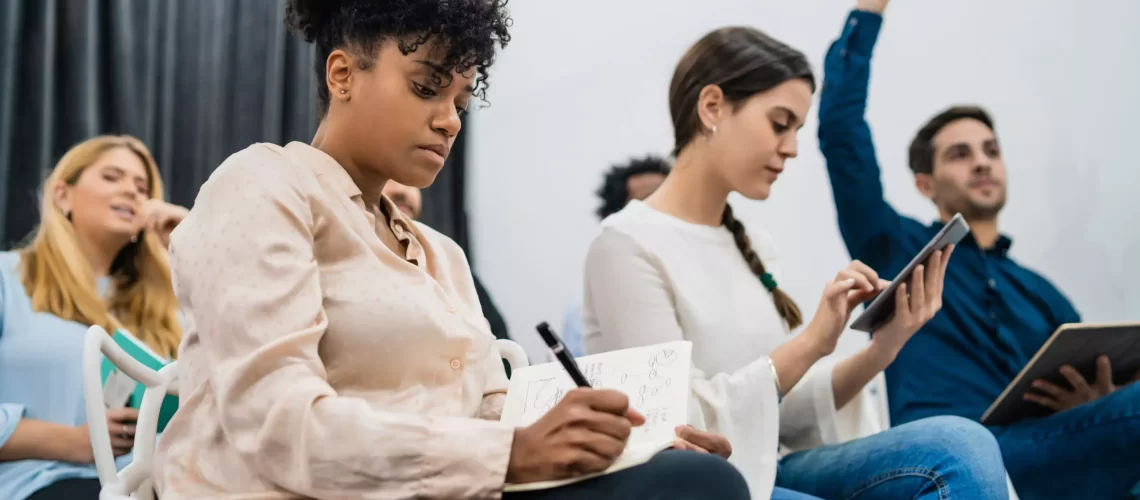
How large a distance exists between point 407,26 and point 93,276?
1.15 metres

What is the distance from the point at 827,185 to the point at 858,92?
3.07 feet

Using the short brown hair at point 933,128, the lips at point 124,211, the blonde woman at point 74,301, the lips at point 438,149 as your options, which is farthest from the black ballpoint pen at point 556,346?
the short brown hair at point 933,128

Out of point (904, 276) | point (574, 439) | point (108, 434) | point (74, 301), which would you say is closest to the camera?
point (574, 439)

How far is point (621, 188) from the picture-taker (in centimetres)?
265

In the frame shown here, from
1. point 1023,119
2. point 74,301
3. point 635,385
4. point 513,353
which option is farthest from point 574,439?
point 1023,119

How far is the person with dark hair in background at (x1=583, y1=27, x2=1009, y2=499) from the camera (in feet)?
3.62

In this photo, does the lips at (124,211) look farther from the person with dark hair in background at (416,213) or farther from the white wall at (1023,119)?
the white wall at (1023,119)

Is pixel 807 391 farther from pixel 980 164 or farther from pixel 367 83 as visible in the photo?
pixel 980 164

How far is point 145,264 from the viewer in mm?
1805

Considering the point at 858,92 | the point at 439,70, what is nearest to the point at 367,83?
the point at 439,70

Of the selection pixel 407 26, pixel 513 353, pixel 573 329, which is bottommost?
pixel 573 329

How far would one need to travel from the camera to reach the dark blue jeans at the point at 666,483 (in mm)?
615

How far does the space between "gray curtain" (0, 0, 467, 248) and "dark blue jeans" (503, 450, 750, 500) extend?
190 centimetres

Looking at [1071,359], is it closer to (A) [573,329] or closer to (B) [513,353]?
(B) [513,353]
